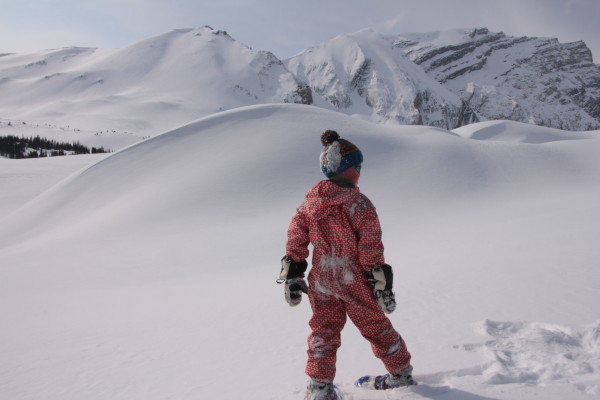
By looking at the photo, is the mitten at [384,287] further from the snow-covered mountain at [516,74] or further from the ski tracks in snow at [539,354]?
the snow-covered mountain at [516,74]

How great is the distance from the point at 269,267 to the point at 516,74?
189489mm

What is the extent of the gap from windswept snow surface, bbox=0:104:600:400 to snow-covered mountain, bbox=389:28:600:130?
502ft

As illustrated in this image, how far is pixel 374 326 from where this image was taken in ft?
6.70

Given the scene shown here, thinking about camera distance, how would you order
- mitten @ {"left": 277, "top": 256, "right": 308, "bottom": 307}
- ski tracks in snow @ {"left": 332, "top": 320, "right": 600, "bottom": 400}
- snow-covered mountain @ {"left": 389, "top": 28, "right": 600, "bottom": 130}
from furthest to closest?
snow-covered mountain @ {"left": 389, "top": 28, "right": 600, "bottom": 130} → mitten @ {"left": 277, "top": 256, "right": 308, "bottom": 307} → ski tracks in snow @ {"left": 332, "top": 320, "right": 600, "bottom": 400}

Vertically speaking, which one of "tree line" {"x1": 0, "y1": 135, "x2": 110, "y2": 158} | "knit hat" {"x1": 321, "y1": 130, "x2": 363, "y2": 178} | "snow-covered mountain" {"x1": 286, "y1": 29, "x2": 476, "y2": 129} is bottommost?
"knit hat" {"x1": 321, "y1": 130, "x2": 363, "y2": 178}

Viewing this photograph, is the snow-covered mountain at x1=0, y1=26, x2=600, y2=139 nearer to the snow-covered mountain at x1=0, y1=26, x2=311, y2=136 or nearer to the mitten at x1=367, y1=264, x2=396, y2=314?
the snow-covered mountain at x1=0, y1=26, x2=311, y2=136

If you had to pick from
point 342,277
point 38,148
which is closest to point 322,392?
point 342,277

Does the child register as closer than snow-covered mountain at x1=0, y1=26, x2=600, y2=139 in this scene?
Yes

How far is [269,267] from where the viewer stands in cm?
548

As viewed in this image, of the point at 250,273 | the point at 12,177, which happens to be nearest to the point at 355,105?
the point at 12,177

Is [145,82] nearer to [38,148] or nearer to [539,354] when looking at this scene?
[38,148]

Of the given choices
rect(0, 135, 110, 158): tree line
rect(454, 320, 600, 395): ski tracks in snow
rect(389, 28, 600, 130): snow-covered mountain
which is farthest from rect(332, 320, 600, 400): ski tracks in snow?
rect(389, 28, 600, 130): snow-covered mountain

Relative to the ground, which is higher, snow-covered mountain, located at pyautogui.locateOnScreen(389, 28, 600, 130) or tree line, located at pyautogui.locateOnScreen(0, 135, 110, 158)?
snow-covered mountain, located at pyautogui.locateOnScreen(389, 28, 600, 130)

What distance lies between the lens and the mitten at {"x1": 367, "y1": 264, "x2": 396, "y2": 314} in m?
Result: 1.93
